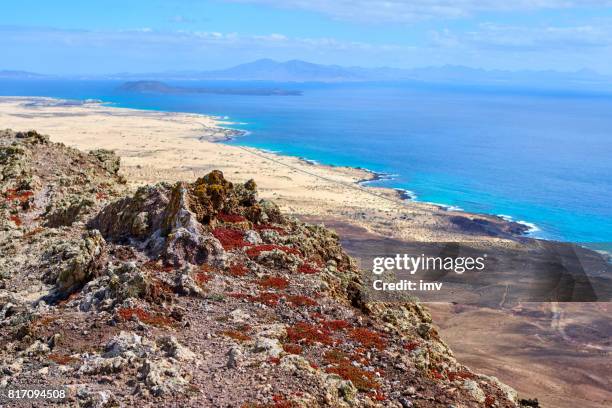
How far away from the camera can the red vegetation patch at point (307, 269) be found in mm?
22016

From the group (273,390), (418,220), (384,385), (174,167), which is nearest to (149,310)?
(273,390)

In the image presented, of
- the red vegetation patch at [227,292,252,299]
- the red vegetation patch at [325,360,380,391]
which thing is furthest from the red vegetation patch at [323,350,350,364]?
the red vegetation patch at [227,292,252,299]

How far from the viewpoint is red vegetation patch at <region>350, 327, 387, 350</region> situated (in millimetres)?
17578

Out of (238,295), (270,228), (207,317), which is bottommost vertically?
(207,317)

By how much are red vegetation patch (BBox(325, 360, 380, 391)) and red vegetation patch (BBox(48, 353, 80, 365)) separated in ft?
21.5

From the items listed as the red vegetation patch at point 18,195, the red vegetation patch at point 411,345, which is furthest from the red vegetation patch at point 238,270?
the red vegetation patch at point 18,195

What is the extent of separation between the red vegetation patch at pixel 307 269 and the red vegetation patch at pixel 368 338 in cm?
418

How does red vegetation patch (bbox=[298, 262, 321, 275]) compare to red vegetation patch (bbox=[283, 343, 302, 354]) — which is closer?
red vegetation patch (bbox=[283, 343, 302, 354])

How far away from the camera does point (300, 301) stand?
19.6 m

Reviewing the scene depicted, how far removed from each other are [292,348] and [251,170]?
8808 cm

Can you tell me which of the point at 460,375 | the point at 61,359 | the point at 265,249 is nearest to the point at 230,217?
the point at 265,249

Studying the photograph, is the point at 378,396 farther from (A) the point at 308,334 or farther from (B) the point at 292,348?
(A) the point at 308,334

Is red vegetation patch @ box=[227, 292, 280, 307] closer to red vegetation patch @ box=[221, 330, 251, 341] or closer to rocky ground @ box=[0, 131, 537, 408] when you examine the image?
rocky ground @ box=[0, 131, 537, 408]

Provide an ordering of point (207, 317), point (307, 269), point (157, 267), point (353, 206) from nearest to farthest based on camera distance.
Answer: point (207, 317), point (157, 267), point (307, 269), point (353, 206)
